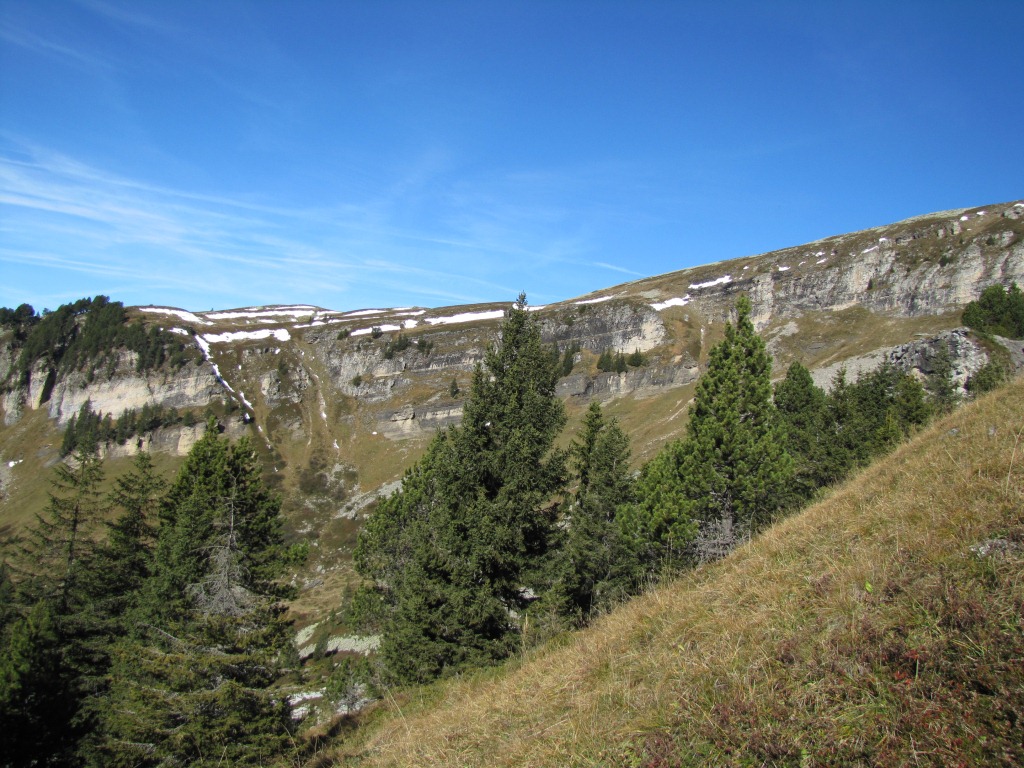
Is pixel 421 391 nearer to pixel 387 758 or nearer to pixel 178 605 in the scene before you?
pixel 178 605

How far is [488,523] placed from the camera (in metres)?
17.6

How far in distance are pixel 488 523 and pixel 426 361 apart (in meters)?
115

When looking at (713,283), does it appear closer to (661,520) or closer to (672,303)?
(672,303)

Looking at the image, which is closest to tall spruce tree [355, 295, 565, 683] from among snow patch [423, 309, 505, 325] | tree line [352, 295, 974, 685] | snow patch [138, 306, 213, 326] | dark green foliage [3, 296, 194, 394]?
tree line [352, 295, 974, 685]

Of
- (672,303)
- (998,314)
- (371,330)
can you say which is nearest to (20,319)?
(371,330)

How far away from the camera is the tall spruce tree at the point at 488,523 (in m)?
17.3

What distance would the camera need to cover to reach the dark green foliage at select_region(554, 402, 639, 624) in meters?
25.4

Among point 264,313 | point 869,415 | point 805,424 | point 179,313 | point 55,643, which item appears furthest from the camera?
point 264,313

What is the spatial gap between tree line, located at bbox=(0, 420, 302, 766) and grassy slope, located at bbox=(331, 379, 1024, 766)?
9.15 metres

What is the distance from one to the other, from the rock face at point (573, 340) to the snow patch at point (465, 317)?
0.74m

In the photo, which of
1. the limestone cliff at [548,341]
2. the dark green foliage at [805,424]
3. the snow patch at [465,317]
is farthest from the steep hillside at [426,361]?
the dark green foliage at [805,424]

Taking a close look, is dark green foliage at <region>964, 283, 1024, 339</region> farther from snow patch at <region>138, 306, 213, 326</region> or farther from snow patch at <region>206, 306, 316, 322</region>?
snow patch at <region>138, 306, 213, 326</region>

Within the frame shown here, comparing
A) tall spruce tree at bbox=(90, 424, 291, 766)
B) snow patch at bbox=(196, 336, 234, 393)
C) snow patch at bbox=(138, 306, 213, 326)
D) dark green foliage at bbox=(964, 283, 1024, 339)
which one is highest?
snow patch at bbox=(138, 306, 213, 326)

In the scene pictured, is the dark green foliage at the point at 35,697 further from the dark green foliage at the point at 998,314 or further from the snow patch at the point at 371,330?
the snow patch at the point at 371,330
